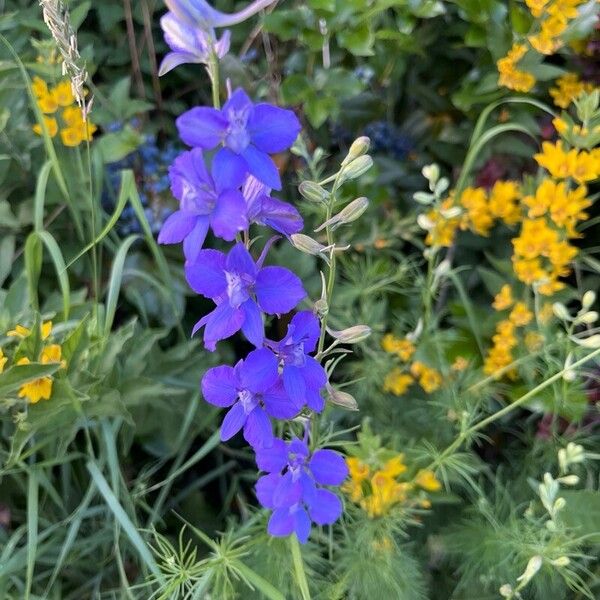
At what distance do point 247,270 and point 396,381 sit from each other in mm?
598

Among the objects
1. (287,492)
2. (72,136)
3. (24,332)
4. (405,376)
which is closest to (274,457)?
(287,492)

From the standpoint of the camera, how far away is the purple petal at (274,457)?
0.73m

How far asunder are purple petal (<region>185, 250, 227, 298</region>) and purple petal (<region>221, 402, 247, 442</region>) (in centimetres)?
13

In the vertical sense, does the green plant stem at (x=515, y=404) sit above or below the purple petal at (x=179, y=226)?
below

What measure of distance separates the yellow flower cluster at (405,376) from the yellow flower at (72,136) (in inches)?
22.5

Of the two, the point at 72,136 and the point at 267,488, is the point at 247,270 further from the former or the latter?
the point at 72,136

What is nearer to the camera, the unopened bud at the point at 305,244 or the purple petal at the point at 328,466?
the unopened bud at the point at 305,244

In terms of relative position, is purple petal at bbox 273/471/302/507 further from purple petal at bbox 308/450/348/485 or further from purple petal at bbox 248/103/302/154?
purple petal at bbox 248/103/302/154

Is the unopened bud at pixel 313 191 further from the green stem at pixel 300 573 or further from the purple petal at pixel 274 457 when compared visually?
the green stem at pixel 300 573

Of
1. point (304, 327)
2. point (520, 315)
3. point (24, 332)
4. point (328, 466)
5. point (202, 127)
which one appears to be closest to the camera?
point (202, 127)

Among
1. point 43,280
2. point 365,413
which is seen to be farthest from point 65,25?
point 365,413

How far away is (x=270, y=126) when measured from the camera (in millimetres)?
585

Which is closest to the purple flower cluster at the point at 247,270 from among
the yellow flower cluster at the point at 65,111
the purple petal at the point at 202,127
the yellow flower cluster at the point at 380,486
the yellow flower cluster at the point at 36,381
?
the purple petal at the point at 202,127

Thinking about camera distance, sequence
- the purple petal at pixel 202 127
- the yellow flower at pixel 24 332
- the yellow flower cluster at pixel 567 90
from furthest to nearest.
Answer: the yellow flower cluster at pixel 567 90
the yellow flower at pixel 24 332
the purple petal at pixel 202 127
